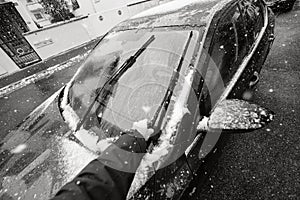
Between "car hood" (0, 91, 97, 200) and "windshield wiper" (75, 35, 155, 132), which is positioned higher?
"windshield wiper" (75, 35, 155, 132)

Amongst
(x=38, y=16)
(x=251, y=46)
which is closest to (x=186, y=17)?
(x=251, y=46)

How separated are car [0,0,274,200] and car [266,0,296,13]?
4.73 meters

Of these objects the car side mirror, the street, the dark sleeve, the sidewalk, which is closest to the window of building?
the sidewalk

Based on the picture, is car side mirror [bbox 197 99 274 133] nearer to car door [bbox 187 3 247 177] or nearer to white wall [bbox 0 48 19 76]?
car door [bbox 187 3 247 177]

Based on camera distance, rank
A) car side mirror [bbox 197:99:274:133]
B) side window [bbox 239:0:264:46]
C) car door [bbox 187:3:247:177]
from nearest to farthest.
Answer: car side mirror [bbox 197:99:274:133] < car door [bbox 187:3:247:177] < side window [bbox 239:0:264:46]

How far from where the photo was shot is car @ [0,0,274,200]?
1149 millimetres

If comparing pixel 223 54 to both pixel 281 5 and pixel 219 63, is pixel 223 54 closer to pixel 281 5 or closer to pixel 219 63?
pixel 219 63

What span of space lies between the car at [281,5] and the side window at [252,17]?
368 cm

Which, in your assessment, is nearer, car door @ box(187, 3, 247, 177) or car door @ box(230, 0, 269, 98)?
car door @ box(187, 3, 247, 177)

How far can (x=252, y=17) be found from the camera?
2.31 meters

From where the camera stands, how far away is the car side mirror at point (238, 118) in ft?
3.59

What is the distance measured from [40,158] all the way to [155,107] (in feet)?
3.53

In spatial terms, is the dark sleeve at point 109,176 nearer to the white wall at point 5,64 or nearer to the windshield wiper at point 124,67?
the windshield wiper at point 124,67

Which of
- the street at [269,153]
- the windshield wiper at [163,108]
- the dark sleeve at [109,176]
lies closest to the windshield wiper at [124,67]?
the windshield wiper at [163,108]
